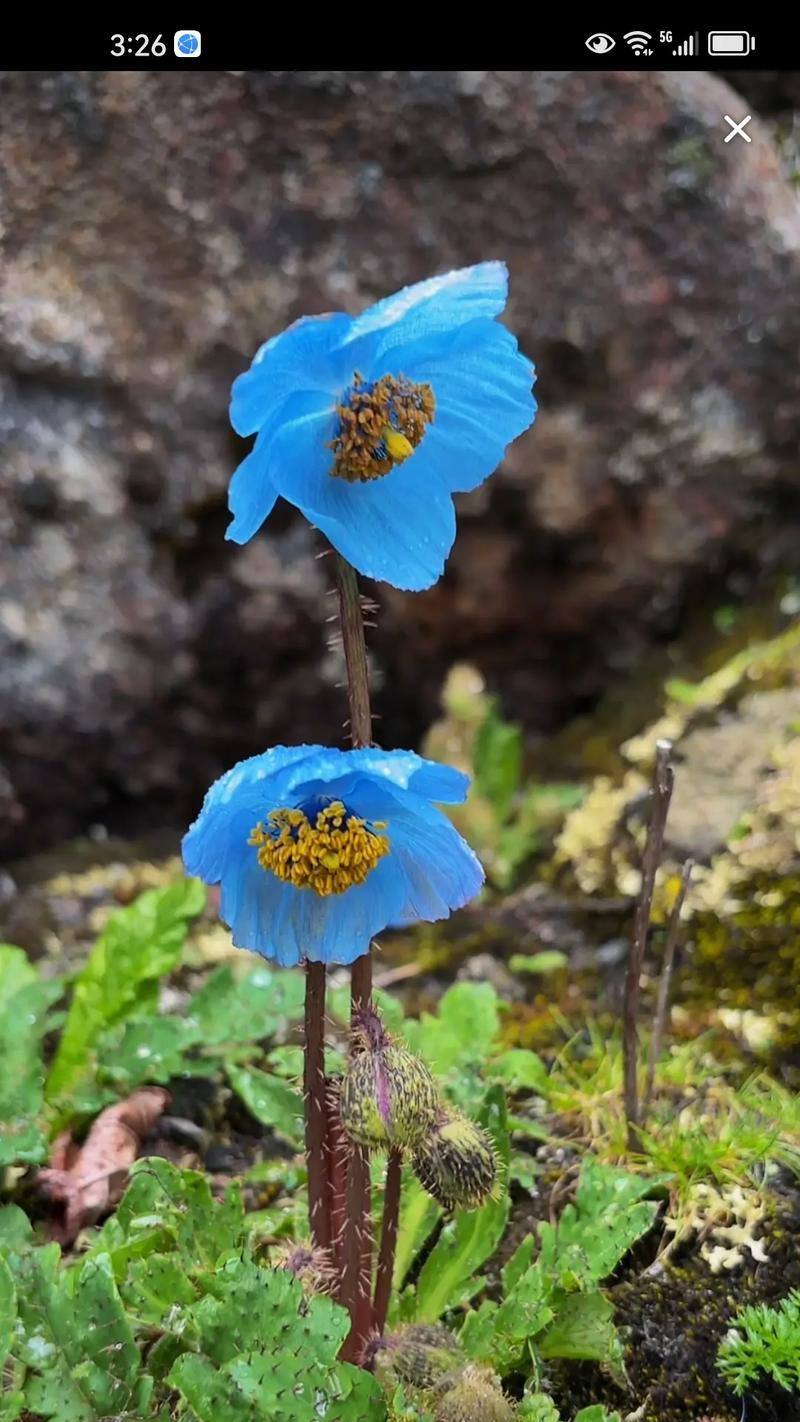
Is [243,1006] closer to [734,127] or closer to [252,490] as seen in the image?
[252,490]

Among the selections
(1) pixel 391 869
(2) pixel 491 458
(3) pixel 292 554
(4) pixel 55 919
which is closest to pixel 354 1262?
(1) pixel 391 869

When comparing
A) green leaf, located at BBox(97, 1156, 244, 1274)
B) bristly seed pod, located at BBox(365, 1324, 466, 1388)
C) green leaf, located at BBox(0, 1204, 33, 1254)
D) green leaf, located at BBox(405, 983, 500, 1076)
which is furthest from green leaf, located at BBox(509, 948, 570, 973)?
green leaf, located at BBox(0, 1204, 33, 1254)

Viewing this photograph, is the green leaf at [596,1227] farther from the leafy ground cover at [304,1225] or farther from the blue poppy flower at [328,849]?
the blue poppy flower at [328,849]

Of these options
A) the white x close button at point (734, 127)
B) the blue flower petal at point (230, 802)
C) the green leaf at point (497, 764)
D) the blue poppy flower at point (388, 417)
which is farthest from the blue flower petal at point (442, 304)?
the white x close button at point (734, 127)

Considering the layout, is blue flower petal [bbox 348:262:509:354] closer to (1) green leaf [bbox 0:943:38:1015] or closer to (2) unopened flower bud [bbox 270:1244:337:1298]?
(2) unopened flower bud [bbox 270:1244:337:1298]
